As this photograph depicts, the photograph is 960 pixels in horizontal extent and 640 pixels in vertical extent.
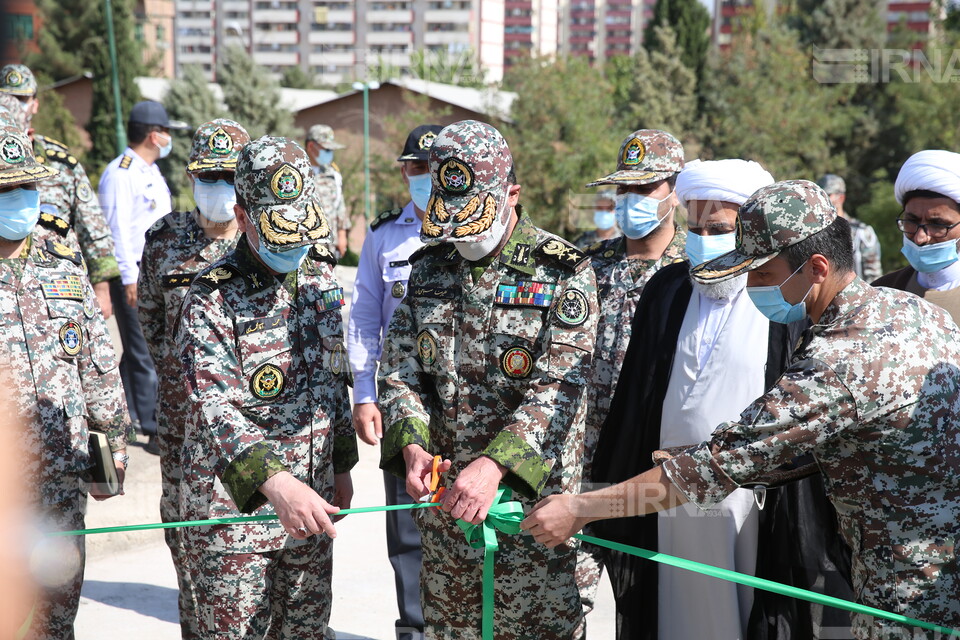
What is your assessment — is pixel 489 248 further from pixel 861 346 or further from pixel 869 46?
pixel 869 46

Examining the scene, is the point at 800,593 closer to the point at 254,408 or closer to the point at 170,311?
the point at 254,408

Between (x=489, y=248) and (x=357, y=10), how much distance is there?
125m

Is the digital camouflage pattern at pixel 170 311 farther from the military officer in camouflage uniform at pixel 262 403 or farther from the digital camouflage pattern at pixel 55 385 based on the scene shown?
the military officer in camouflage uniform at pixel 262 403

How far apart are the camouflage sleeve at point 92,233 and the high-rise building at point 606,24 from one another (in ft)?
464

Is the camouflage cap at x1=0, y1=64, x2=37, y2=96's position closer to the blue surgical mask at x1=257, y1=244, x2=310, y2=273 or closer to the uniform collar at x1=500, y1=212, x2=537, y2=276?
the blue surgical mask at x1=257, y1=244, x2=310, y2=273

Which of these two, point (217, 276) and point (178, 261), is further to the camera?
point (178, 261)

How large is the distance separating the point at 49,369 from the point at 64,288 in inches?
13.4

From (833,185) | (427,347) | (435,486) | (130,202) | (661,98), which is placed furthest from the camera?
(661,98)

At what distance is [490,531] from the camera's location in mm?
2965

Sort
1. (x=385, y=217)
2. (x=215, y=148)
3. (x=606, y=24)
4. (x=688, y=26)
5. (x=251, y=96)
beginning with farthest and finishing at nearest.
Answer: (x=606, y=24)
(x=688, y=26)
(x=251, y=96)
(x=385, y=217)
(x=215, y=148)

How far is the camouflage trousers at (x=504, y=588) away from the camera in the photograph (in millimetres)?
3234

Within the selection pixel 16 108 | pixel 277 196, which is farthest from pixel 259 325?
pixel 16 108

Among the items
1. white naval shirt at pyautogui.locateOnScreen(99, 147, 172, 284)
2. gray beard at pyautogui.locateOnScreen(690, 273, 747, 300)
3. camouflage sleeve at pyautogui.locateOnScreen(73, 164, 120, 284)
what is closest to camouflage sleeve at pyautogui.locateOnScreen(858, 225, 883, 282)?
gray beard at pyautogui.locateOnScreen(690, 273, 747, 300)

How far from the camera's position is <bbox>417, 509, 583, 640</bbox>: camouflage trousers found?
3234mm
